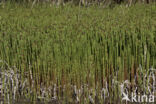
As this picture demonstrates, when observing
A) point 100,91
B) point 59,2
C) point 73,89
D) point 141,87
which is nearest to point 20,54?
point 73,89

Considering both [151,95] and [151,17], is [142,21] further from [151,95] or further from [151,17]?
[151,95]

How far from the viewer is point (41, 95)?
3.88 metres

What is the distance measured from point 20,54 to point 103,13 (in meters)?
1.31

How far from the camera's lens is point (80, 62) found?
381 centimetres

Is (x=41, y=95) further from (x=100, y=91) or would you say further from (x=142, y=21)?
(x=142, y=21)

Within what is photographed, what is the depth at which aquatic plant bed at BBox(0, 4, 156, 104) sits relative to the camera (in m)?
3.71

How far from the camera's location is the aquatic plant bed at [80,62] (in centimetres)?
371

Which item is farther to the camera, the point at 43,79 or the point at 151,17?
the point at 151,17

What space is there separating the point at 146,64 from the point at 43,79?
3.42ft

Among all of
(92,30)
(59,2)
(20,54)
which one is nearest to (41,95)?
(20,54)

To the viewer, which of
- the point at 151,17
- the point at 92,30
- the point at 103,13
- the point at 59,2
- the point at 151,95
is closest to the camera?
the point at 151,95

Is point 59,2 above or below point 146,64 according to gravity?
above

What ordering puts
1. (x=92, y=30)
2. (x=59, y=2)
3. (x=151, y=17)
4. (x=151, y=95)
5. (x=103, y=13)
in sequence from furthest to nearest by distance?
(x=59, y=2), (x=103, y=13), (x=151, y=17), (x=92, y=30), (x=151, y=95)

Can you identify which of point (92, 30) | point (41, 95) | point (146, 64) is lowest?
point (41, 95)
